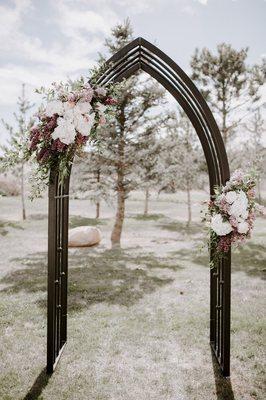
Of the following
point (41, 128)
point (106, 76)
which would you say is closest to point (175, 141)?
point (106, 76)

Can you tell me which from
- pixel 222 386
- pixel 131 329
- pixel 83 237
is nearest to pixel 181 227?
pixel 83 237

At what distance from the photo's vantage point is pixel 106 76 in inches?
178

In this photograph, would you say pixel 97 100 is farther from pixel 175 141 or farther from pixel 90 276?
pixel 175 141

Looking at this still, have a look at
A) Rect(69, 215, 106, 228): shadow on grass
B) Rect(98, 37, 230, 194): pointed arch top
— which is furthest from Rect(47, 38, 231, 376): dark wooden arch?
Rect(69, 215, 106, 228): shadow on grass

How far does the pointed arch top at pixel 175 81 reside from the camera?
438cm

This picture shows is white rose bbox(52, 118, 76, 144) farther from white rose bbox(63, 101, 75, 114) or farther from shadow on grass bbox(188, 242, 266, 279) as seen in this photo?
shadow on grass bbox(188, 242, 266, 279)

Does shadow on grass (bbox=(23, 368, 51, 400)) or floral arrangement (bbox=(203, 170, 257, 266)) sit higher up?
floral arrangement (bbox=(203, 170, 257, 266))

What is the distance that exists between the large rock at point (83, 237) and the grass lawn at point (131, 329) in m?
1.06

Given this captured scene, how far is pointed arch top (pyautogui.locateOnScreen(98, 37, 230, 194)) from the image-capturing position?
172 inches

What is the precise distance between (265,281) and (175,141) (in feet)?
24.2

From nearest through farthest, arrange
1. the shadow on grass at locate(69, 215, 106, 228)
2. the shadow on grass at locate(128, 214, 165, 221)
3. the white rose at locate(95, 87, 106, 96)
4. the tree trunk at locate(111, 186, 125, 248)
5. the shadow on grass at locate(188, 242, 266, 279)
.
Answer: the white rose at locate(95, 87, 106, 96) → the shadow on grass at locate(188, 242, 266, 279) → the tree trunk at locate(111, 186, 125, 248) → the shadow on grass at locate(69, 215, 106, 228) → the shadow on grass at locate(128, 214, 165, 221)

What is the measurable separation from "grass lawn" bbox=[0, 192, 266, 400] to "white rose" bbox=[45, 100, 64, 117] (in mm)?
3246

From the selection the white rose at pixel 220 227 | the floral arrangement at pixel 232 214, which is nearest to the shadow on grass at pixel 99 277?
the floral arrangement at pixel 232 214

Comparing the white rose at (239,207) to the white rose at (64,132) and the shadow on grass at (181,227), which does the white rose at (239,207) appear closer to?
the white rose at (64,132)
